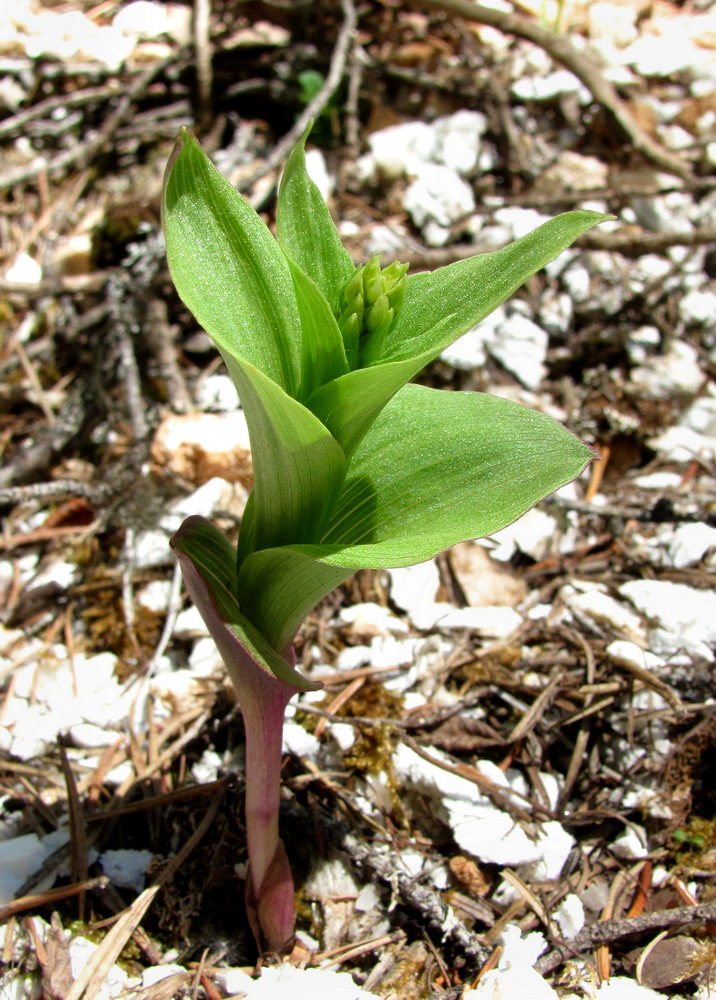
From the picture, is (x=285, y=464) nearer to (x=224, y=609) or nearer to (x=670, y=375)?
(x=224, y=609)

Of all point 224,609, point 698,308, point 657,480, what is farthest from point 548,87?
point 224,609

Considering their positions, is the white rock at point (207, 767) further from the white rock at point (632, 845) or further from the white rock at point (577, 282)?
the white rock at point (577, 282)

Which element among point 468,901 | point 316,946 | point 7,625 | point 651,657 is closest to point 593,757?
point 651,657

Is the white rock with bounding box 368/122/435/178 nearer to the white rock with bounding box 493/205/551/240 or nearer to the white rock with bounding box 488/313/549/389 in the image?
the white rock with bounding box 493/205/551/240

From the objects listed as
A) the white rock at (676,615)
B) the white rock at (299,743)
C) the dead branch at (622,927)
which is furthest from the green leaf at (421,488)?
the white rock at (676,615)

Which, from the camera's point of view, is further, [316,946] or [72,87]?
[72,87]

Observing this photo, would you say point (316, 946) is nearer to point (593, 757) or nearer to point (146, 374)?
point (593, 757)
